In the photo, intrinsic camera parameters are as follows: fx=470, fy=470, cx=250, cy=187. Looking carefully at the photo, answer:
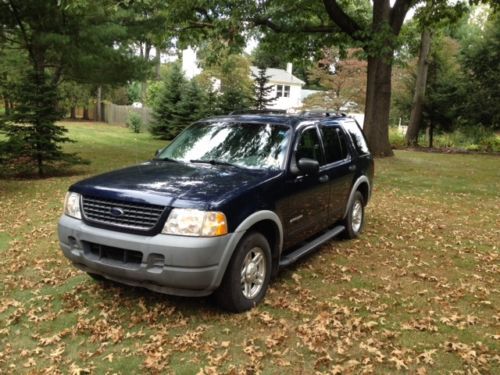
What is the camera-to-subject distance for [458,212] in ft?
30.8

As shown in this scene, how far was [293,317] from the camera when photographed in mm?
4484

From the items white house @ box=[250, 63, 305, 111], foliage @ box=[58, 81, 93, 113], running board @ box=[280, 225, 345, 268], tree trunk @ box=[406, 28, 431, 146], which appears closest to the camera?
running board @ box=[280, 225, 345, 268]

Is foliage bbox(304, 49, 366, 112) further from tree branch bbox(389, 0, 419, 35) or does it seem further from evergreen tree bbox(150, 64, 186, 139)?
tree branch bbox(389, 0, 419, 35)

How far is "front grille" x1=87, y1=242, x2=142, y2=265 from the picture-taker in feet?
13.4

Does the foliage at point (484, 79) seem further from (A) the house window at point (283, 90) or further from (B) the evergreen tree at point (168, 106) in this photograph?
(A) the house window at point (283, 90)

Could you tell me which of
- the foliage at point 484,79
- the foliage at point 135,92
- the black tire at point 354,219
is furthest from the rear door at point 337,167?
the foliage at point 135,92

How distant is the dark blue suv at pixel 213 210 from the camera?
3963mm

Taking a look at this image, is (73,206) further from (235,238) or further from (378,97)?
(378,97)

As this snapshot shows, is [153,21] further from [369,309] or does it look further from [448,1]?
[369,309]

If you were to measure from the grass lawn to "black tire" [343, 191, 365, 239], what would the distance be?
0.57 feet

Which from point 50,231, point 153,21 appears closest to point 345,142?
point 50,231

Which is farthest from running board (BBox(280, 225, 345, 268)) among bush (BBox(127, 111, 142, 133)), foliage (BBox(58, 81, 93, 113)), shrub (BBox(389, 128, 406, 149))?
foliage (BBox(58, 81, 93, 113))

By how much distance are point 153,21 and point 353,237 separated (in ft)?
42.6

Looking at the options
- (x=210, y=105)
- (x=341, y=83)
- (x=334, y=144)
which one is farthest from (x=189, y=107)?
(x=334, y=144)
